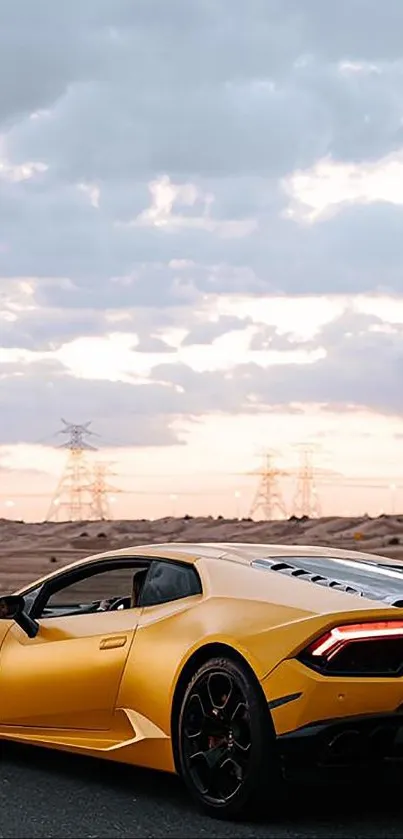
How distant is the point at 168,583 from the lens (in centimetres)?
766

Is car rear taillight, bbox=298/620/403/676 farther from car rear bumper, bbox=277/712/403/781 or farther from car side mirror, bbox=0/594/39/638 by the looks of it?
car side mirror, bbox=0/594/39/638

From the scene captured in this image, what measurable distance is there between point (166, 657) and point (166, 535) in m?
30.6

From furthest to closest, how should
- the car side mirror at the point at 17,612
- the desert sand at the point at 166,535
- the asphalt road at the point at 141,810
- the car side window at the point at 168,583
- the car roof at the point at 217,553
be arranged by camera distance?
the desert sand at the point at 166,535 → the car side mirror at the point at 17,612 → the car roof at the point at 217,553 → the car side window at the point at 168,583 → the asphalt road at the point at 141,810

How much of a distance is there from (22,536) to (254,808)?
113 ft

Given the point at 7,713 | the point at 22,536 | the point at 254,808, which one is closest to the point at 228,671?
the point at 254,808

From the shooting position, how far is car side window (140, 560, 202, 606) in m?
7.52

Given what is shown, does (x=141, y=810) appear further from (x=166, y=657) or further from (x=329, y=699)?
(x=329, y=699)

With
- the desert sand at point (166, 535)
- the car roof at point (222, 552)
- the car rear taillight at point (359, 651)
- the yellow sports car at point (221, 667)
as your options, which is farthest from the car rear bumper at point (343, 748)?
the desert sand at point (166, 535)

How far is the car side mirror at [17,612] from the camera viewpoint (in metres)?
8.44

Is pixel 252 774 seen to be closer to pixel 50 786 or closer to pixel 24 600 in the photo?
pixel 50 786

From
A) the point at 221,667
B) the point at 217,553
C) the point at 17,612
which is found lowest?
the point at 221,667

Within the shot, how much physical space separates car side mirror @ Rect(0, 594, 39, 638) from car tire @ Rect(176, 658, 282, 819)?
5.65 ft

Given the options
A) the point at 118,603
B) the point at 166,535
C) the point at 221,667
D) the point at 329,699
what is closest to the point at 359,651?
the point at 329,699

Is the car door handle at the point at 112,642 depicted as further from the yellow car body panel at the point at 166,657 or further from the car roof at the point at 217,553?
the car roof at the point at 217,553
